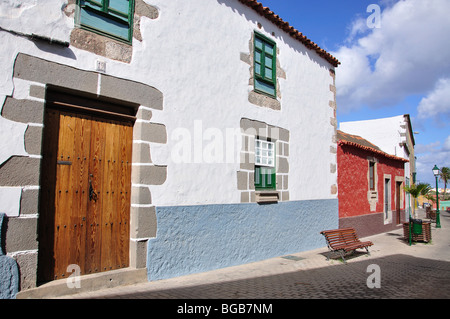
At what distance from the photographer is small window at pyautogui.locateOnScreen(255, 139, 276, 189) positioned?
26.0ft

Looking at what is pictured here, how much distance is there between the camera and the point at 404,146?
71.5 ft

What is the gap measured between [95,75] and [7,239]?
8.15 feet

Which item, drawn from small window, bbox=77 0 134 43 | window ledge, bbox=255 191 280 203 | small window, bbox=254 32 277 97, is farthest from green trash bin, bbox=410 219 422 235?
small window, bbox=77 0 134 43

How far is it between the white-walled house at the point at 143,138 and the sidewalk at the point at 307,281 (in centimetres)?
39

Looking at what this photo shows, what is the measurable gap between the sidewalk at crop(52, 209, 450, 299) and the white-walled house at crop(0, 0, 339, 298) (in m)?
0.39

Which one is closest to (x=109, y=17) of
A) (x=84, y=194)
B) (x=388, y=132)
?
(x=84, y=194)


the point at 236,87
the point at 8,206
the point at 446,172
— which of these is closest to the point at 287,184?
the point at 236,87

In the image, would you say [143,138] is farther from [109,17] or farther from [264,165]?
[264,165]

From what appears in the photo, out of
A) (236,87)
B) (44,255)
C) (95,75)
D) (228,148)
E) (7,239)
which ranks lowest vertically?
(44,255)

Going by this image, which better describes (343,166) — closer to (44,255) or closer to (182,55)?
(182,55)

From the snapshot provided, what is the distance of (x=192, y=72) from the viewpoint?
21.1 ft

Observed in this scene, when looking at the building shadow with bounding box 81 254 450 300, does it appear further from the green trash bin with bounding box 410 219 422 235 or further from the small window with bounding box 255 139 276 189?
the green trash bin with bounding box 410 219 422 235

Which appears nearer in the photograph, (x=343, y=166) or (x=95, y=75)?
(x=95, y=75)

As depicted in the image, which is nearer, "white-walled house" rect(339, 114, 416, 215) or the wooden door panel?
the wooden door panel
